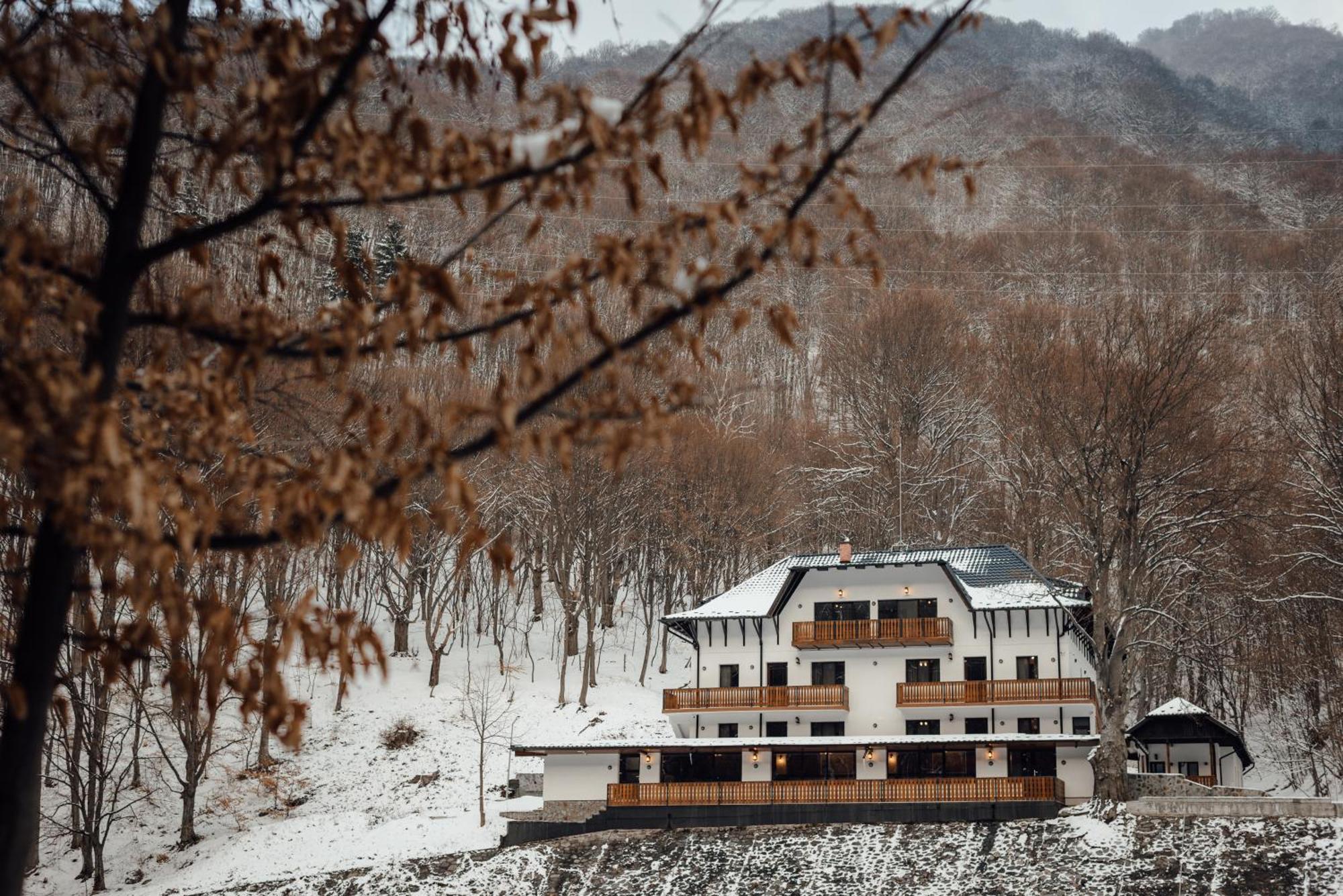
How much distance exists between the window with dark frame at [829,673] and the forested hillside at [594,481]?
8331 mm

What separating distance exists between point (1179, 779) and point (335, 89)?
3735 cm

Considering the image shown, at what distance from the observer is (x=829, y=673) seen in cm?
4284

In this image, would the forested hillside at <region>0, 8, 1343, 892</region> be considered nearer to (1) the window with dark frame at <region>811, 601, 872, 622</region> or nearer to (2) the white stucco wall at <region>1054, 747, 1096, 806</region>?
(2) the white stucco wall at <region>1054, 747, 1096, 806</region>

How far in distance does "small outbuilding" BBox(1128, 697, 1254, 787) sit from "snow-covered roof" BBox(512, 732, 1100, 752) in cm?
659

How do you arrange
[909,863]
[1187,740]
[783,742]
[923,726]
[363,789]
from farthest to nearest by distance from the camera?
[1187,740]
[363,789]
[923,726]
[783,742]
[909,863]

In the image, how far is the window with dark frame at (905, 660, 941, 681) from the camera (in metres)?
41.8

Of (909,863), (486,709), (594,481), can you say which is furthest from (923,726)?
(594,481)

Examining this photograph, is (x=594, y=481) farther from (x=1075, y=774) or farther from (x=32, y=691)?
(x=32, y=691)

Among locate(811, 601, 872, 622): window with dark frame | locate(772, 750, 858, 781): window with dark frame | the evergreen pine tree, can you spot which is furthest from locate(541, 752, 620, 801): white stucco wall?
the evergreen pine tree

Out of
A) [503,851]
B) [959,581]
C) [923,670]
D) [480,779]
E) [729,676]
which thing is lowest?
[503,851]

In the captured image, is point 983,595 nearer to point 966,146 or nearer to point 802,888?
point 802,888

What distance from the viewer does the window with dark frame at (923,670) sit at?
4184 cm

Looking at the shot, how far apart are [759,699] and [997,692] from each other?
7459 millimetres

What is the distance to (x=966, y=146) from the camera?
530ft
